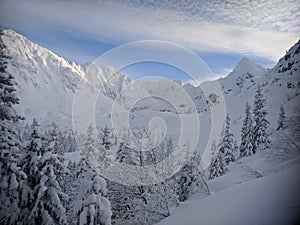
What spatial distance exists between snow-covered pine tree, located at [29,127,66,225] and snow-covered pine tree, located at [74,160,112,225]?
84 cm

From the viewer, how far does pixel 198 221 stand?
6527 millimetres

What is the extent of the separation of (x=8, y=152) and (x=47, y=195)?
2.29 metres

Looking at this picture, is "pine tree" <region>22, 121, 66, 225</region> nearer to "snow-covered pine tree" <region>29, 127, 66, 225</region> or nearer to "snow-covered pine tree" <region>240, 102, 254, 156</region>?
"snow-covered pine tree" <region>29, 127, 66, 225</region>

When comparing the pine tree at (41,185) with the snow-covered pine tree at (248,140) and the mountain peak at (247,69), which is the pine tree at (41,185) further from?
the mountain peak at (247,69)

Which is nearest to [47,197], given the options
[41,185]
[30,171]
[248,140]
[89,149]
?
[41,185]

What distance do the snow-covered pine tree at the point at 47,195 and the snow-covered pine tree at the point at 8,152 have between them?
0.66 meters

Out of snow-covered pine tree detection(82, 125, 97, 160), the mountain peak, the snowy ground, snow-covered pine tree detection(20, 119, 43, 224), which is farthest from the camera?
the mountain peak

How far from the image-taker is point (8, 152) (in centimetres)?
869

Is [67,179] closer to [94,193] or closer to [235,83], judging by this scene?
[94,193]

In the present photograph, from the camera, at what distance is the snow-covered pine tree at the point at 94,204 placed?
1014 centimetres

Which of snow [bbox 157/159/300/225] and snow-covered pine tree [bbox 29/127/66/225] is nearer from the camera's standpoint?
snow [bbox 157/159/300/225]

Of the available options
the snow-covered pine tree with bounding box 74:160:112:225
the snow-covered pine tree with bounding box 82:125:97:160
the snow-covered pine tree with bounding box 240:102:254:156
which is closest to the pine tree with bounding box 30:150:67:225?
the snow-covered pine tree with bounding box 74:160:112:225

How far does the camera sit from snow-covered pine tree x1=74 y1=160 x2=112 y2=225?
10.1 meters

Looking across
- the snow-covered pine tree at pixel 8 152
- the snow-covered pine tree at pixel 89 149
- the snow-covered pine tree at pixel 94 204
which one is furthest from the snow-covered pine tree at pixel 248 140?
the snow-covered pine tree at pixel 8 152
